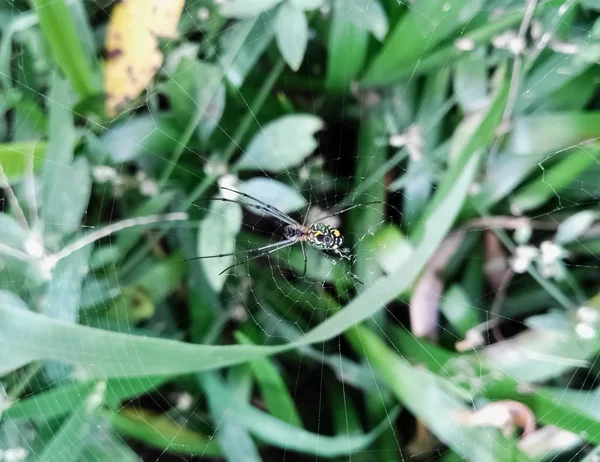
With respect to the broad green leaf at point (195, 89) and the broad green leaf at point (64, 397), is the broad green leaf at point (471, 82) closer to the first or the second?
the broad green leaf at point (195, 89)

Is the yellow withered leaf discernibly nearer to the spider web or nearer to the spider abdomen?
the spider web

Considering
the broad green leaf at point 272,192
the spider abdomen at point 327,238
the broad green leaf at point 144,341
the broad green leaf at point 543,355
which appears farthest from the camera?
the spider abdomen at point 327,238

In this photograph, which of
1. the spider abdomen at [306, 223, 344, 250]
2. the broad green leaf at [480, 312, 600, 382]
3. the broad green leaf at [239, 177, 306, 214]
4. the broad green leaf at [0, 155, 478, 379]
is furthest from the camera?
the spider abdomen at [306, 223, 344, 250]

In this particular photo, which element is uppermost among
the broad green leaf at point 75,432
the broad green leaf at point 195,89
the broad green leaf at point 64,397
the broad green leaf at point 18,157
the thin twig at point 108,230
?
the broad green leaf at point 195,89

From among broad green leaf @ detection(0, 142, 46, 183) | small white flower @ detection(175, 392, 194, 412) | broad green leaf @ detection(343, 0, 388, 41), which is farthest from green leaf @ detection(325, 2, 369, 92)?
small white flower @ detection(175, 392, 194, 412)

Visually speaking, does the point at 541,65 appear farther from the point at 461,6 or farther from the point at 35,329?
the point at 35,329

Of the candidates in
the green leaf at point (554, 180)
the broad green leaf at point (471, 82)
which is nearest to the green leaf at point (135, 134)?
the broad green leaf at point (471, 82)
